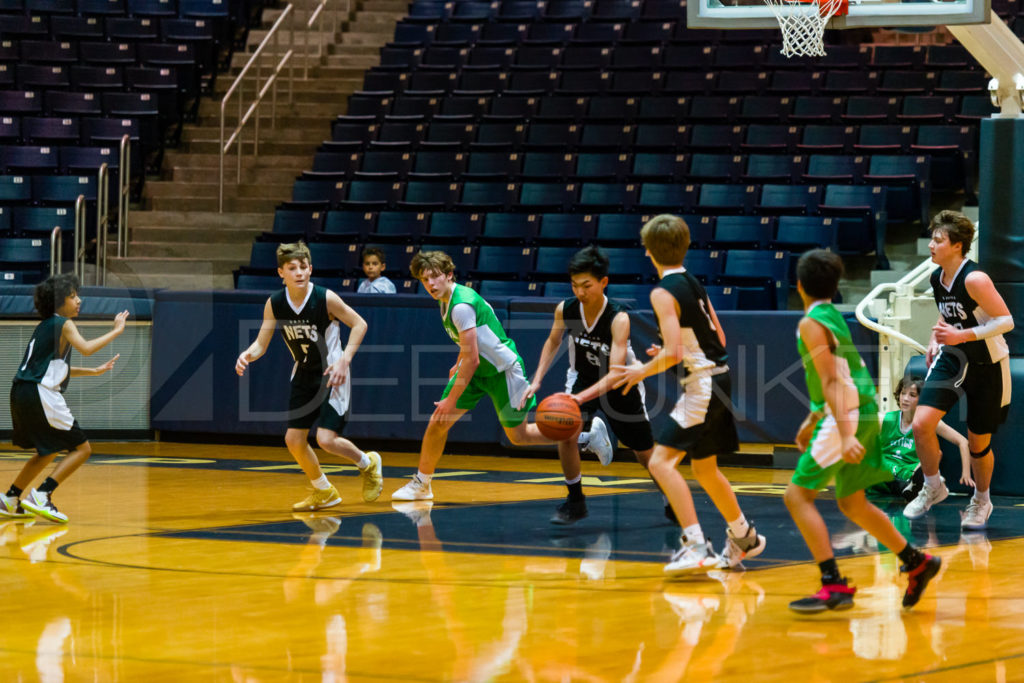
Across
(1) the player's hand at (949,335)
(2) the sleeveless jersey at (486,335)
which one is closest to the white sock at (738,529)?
(1) the player's hand at (949,335)

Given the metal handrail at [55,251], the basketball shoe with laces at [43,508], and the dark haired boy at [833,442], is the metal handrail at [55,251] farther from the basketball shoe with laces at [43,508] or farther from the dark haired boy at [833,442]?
the dark haired boy at [833,442]

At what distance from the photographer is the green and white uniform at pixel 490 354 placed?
Result: 9.36m

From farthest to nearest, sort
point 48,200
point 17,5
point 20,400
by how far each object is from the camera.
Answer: point 17,5
point 48,200
point 20,400

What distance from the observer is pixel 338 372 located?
8938mm

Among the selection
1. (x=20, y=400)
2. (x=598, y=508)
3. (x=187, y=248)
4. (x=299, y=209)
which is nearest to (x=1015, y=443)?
(x=598, y=508)

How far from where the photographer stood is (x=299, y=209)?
1731 cm

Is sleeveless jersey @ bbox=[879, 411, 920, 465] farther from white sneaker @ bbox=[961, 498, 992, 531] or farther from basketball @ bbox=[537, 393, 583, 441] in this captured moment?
basketball @ bbox=[537, 393, 583, 441]

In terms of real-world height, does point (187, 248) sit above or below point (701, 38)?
below

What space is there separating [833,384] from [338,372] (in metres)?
3.76

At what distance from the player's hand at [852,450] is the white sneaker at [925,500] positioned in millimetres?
3238

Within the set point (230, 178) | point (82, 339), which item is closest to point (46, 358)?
point (82, 339)

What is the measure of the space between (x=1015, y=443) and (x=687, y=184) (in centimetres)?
665

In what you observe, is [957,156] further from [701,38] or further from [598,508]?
[598,508]

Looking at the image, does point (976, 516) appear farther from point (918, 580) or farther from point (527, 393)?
point (918, 580)
